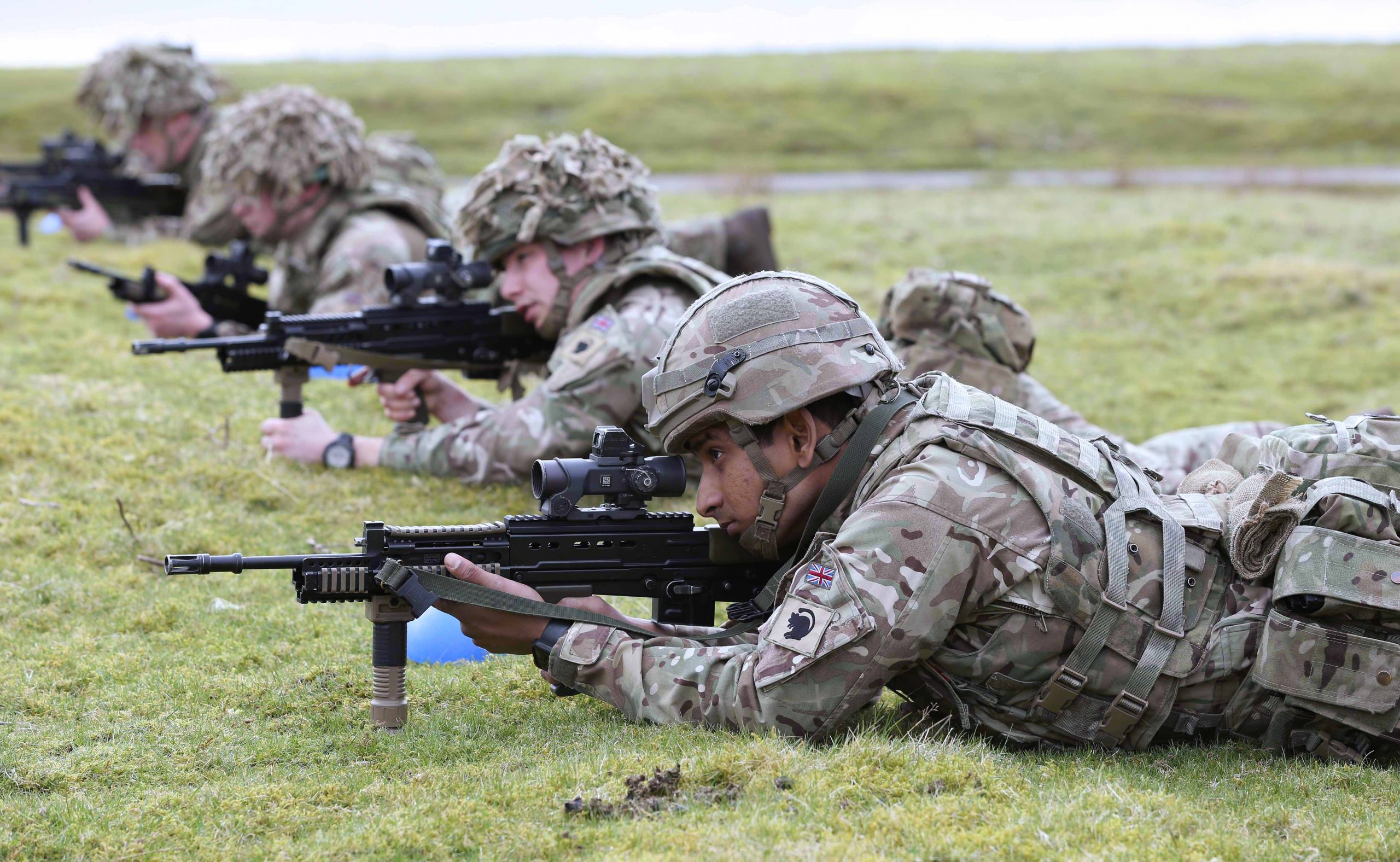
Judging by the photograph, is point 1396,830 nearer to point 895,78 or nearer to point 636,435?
point 636,435

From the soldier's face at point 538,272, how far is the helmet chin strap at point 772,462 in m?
3.64

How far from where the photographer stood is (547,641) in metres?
4.66

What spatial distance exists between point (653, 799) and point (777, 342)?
148cm

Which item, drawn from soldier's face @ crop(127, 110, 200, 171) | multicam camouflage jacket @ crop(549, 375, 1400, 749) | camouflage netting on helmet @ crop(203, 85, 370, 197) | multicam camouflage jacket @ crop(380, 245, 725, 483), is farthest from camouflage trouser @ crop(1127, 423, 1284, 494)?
soldier's face @ crop(127, 110, 200, 171)

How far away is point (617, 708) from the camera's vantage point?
4809 mm

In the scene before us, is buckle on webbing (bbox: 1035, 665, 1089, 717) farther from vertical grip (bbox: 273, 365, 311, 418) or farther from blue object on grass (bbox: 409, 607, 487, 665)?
vertical grip (bbox: 273, 365, 311, 418)

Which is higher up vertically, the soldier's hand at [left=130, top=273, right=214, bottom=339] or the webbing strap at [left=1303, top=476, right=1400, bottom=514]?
the webbing strap at [left=1303, top=476, right=1400, bottom=514]

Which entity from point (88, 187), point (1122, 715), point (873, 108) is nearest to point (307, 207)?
point (88, 187)

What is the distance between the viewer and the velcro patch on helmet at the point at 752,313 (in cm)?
445

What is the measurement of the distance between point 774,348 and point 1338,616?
77.3 inches

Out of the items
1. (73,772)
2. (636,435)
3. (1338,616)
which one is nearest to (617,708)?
(73,772)

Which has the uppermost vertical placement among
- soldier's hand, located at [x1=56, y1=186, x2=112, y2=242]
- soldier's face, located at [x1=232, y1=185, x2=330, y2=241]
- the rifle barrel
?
soldier's face, located at [x1=232, y1=185, x2=330, y2=241]

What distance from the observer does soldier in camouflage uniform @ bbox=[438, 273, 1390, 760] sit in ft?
13.7

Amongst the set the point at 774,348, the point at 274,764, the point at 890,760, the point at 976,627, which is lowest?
the point at 274,764
